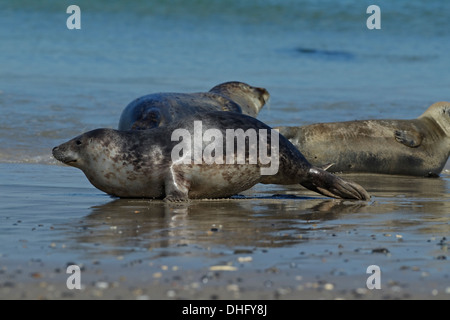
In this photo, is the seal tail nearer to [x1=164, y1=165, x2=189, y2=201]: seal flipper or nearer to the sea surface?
the sea surface

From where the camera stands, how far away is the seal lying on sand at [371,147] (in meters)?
8.55

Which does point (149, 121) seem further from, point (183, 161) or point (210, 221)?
point (210, 221)

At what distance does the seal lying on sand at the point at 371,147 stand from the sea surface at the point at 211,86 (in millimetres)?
425

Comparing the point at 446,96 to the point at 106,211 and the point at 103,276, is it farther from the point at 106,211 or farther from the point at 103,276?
the point at 103,276

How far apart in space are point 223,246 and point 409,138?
540cm

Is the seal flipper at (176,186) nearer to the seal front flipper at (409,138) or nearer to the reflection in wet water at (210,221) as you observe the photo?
the reflection in wet water at (210,221)

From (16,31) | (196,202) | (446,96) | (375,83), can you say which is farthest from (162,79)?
(196,202)

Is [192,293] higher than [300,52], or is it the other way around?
[300,52]

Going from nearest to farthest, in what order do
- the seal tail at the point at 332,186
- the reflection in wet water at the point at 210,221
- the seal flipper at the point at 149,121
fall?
1. the reflection in wet water at the point at 210,221
2. the seal tail at the point at 332,186
3. the seal flipper at the point at 149,121

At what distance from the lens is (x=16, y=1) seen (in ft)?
85.5

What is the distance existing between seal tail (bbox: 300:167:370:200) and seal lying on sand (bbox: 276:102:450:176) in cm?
243

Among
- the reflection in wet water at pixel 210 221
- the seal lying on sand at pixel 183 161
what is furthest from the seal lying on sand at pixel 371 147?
the reflection in wet water at pixel 210 221
